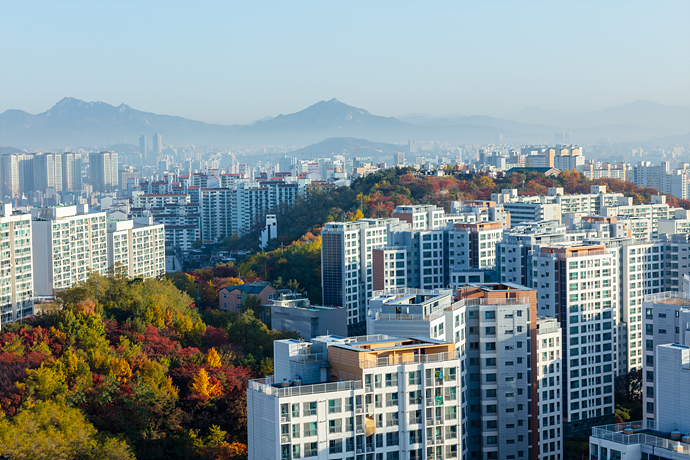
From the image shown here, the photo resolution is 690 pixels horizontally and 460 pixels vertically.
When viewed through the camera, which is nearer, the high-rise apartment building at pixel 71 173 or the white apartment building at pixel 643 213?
the white apartment building at pixel 643 213

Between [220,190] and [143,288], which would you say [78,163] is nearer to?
[220,190]

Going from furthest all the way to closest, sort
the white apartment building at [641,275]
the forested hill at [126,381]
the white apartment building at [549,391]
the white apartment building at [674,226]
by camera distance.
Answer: the white apartment building at [674,226]
the white apartment building at [641,275]
the white apartment building at [549,391]
the forested hill at [126,381]

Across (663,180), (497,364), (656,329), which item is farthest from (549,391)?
(663,180)

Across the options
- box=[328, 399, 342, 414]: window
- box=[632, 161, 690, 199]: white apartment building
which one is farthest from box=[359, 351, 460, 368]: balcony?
box=[632, 161, 690, 199]: white apartment building

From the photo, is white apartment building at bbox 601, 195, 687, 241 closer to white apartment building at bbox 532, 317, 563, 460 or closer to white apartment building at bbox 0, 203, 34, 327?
white apartment building at bbox 532, 317, 563, 460

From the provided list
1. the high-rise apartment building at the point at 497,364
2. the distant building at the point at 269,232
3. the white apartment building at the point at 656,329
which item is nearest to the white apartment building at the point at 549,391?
the high-rise apartment building at the point at 497,364

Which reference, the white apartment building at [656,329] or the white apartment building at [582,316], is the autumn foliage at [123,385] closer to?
the white apartment building at [582,316]
